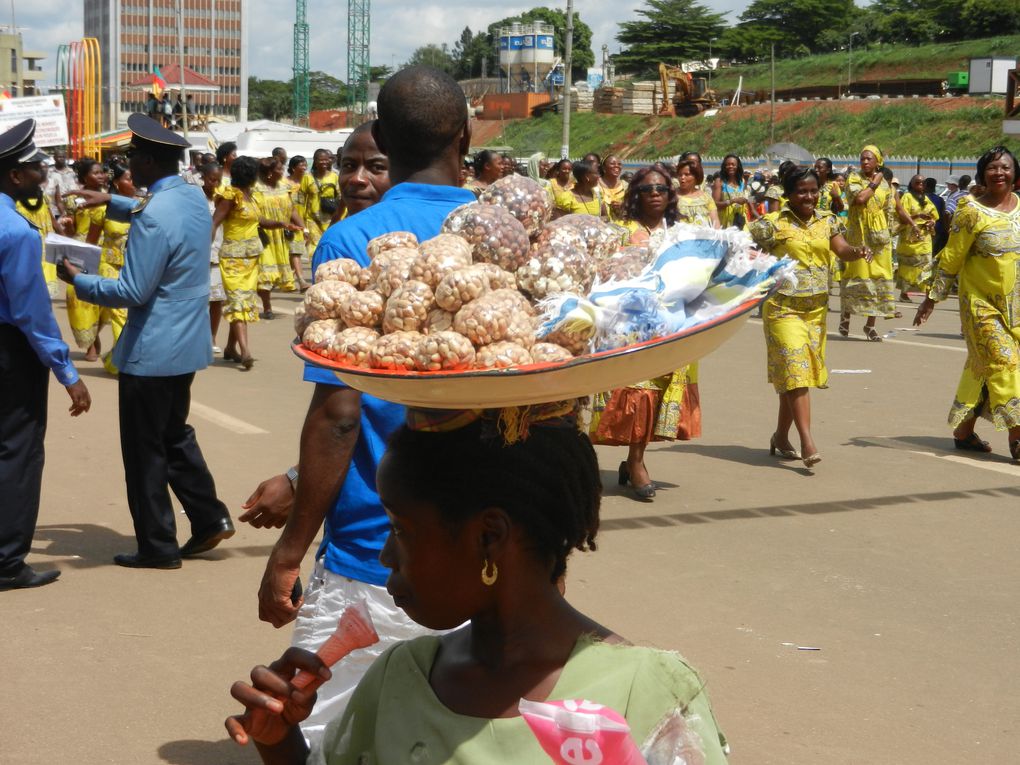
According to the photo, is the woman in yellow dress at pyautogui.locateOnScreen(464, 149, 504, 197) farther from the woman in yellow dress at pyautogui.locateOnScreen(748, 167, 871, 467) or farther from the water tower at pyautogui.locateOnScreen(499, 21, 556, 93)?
the water tower at pyautogui.locateOnScreen(499, 21, 556, 93)

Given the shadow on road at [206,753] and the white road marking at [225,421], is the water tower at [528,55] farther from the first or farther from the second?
the shadow on road at [206,753]

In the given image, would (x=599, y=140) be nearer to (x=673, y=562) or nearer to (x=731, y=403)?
(x=731, y=403)

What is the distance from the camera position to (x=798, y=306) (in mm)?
8719

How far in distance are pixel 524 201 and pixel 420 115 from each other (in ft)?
3.18

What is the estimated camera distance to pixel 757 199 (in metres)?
20.1

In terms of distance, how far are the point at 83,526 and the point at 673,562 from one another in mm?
3017

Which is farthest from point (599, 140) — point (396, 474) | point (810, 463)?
point (396, 474)

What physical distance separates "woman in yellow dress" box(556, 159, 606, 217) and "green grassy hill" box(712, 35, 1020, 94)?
61.8 metres

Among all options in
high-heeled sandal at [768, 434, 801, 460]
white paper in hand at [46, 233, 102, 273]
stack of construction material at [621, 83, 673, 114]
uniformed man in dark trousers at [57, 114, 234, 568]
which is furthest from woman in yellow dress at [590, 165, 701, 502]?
stack of construction material at [621, 83, 673, 114]

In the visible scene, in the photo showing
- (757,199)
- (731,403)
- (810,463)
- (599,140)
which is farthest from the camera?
(599,140)

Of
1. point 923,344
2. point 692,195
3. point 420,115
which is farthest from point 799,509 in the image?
point 923,344

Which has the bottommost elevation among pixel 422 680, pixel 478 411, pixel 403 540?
pixel 422 680

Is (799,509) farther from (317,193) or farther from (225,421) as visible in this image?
(317,193)

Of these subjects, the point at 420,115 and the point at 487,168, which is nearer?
the point at 420,115
